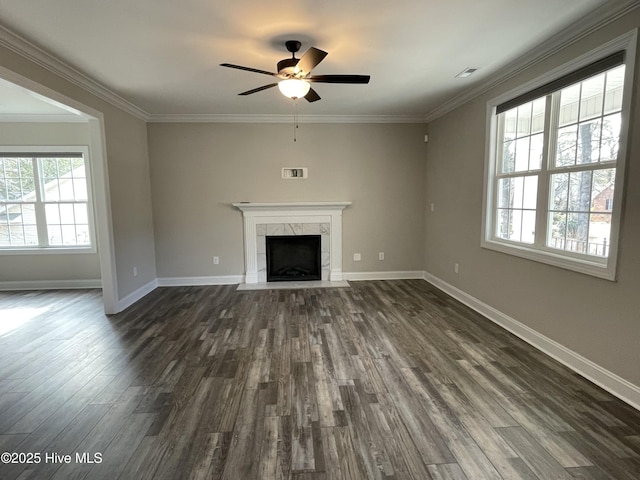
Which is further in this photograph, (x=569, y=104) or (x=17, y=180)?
(x=17, y=180)

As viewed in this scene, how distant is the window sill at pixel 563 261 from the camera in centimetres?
225

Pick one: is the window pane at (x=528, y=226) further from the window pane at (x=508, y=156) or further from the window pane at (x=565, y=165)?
the window pane at (x=508, y=156)

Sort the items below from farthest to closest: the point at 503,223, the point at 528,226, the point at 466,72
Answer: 1. the point at 503,223
2. the point at 466,72
3. the point at 528,226

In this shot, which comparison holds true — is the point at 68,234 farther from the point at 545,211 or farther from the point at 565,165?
the point at 565,165

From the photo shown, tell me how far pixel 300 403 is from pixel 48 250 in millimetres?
5150

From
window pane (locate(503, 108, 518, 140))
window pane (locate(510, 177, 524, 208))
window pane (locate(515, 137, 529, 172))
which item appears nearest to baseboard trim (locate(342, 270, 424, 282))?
window pane (locate(510, 177, 524, 208))

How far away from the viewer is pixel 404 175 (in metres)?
5.28

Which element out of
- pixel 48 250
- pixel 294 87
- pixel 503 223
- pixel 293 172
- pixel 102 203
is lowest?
pixel 48 250

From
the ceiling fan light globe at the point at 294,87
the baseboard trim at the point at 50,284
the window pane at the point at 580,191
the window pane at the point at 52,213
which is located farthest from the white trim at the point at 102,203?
the window pane at the point at 580,191

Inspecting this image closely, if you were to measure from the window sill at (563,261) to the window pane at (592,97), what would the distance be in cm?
114

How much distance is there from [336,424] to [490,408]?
104 cm

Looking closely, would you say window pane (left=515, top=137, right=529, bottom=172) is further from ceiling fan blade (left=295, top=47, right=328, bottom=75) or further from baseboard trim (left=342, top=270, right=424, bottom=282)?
baseboard trim (left=342, top=270, right=424, bottom=282)

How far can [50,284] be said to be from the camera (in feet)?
16.4

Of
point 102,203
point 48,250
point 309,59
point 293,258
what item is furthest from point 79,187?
point 309,59
